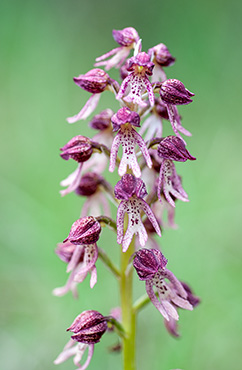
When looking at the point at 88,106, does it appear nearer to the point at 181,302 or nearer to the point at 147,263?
the point at 147,263

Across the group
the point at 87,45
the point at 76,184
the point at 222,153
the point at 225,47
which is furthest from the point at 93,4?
the point at 76,184

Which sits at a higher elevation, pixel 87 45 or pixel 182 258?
pixel 87 45

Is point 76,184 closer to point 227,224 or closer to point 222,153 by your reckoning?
point 227,224

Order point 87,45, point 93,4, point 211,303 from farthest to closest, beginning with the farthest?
point 93,4, point 87,45, point 211,303

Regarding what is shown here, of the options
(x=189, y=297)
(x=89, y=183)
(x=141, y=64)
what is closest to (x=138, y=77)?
(x=141, y=64)

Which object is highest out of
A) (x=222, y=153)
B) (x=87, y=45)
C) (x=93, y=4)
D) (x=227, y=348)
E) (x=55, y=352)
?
(x=93, y=4)

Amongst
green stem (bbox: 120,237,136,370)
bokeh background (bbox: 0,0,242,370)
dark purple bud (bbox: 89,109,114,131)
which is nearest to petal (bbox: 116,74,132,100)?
dark purple bud (bbox: 89,109,114,131)
